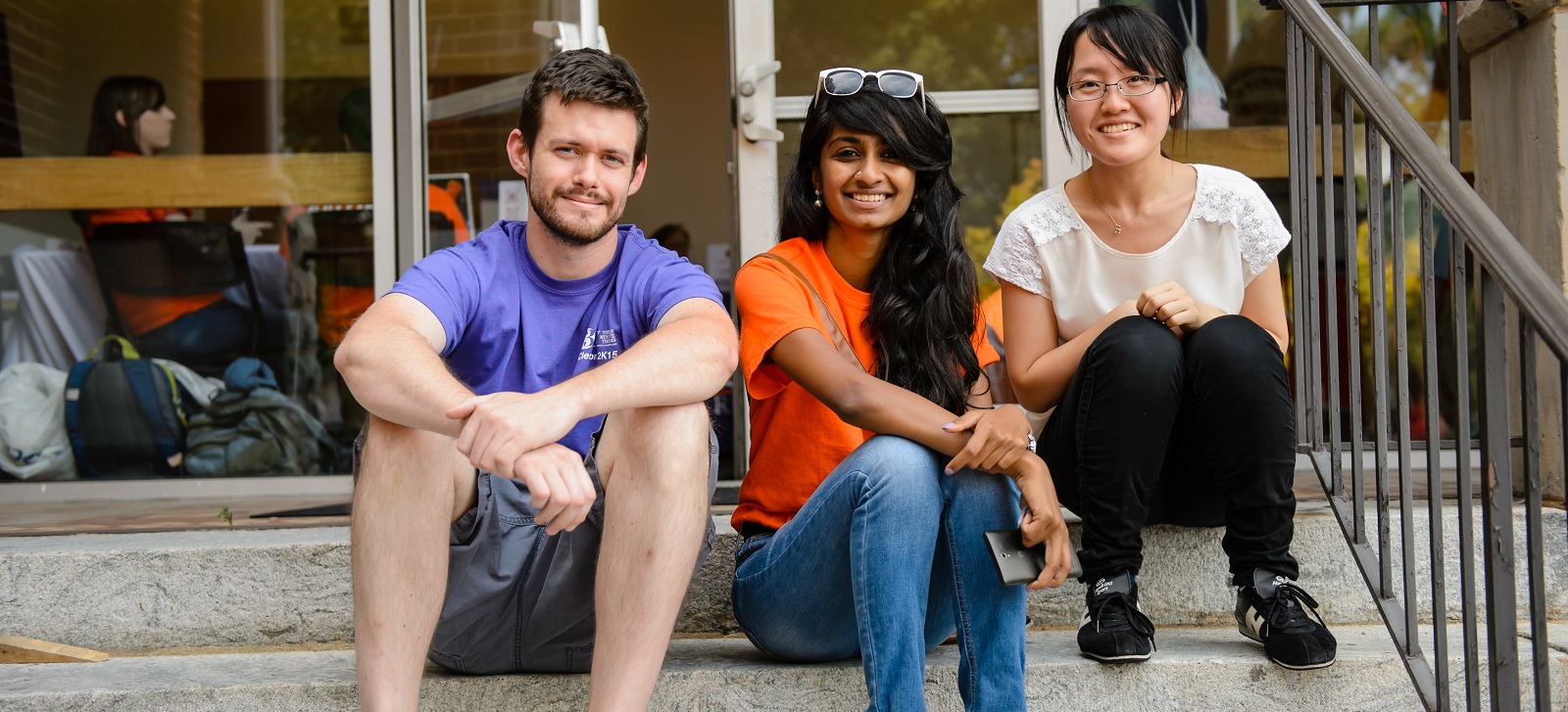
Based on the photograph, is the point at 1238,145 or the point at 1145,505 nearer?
the point at 1145,505

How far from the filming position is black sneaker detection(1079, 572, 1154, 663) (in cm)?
176

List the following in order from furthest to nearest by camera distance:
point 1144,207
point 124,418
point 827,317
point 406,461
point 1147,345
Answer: point 124,418 < point 1144,207 < point 827,317 < point 1147,345 < point 406,461

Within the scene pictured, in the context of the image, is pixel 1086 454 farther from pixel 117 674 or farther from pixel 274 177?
pixel 274 177

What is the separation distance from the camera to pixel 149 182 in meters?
4.19

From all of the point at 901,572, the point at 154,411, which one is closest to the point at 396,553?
the point at 901,572

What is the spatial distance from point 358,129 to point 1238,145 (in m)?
3.17

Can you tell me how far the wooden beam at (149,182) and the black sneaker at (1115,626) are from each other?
3.37m

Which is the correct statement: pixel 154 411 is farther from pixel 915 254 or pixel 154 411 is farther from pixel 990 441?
pixel 990 441

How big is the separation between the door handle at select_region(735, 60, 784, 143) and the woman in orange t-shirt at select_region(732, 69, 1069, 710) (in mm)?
1084

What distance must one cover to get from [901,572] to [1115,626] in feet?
1.39

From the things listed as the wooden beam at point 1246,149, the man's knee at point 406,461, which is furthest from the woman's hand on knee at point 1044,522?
the wooden beam at point 1246,149

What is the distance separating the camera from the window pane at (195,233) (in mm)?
3967

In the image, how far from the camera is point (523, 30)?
4.04m

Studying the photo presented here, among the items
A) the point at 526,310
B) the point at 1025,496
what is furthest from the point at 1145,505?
the point at 526,310
